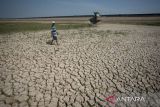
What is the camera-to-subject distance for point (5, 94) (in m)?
3.33

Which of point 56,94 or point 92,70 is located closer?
point 56,94

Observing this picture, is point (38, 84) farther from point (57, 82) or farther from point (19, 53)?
point (19, 53)

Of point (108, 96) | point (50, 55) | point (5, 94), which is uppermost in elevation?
point (50, 55)

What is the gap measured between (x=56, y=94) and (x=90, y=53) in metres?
3.53

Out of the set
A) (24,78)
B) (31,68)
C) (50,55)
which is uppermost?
(50,55)

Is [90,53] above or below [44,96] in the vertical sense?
above

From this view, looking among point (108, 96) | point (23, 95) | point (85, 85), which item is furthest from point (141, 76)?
point (23, 95)

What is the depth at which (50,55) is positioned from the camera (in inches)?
237

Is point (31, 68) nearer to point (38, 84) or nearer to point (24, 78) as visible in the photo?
point (24, 78)

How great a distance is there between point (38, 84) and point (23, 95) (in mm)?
554

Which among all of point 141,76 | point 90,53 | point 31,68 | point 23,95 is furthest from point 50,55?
point 141,76

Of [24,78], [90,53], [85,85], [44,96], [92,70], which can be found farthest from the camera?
[90,53]

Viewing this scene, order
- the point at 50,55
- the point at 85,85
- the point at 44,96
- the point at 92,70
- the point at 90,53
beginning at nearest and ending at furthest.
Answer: the point at 44,96
the point at 85,85
the point at 92,70
the point at 50,55
the point at 90,53

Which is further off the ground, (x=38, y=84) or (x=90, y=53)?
(x=90, y=53)
